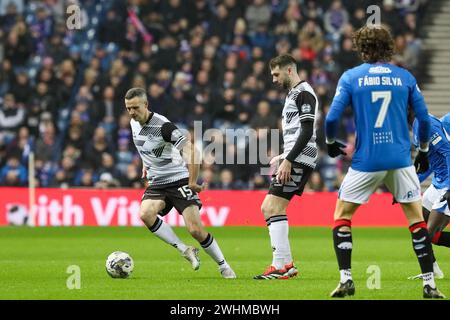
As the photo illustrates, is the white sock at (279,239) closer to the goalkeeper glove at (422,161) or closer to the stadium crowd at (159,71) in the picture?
the goalkeeper glove at (422,161)

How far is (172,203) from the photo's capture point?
12.4m

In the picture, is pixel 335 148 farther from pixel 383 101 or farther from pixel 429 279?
pixel 429 279

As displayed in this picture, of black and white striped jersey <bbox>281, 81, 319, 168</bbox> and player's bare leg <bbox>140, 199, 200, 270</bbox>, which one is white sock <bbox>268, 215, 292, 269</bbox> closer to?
black and white striped jersey <bbox>281, 81, 319, 168</bbox>

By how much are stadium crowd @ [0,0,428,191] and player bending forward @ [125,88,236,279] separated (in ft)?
34.6

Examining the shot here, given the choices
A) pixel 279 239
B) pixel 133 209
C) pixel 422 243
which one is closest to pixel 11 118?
pixel 133 209

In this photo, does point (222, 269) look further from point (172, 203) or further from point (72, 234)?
point (72, 234)

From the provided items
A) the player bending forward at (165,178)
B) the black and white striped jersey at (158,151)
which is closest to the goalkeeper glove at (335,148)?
the player bending forward at (165,178)

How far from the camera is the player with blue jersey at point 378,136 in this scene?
9391 millimetres

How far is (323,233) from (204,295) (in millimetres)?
11426

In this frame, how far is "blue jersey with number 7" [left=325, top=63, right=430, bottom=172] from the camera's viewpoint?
9.38 meters

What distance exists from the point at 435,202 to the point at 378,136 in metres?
3.30

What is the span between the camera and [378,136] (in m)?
9.41

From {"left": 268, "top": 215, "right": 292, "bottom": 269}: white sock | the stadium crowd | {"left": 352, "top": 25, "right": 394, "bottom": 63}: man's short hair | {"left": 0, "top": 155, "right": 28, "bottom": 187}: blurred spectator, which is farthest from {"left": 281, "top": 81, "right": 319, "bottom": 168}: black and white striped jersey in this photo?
{"left": 0, "top": 155, "right": 28, "bottom": 187}: blurred spectator

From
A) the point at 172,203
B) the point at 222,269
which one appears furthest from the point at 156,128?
the point at 222,269
